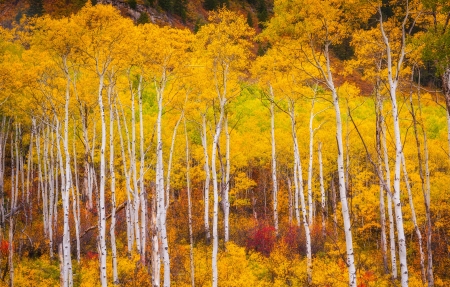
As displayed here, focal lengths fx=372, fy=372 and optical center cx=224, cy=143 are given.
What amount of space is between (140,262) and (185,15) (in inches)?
2286

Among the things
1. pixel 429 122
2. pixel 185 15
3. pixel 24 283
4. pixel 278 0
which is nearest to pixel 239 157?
pixel 24 283

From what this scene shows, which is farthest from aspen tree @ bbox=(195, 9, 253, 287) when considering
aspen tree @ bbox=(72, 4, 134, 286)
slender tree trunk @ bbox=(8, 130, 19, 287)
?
slender tree trunk @ bbox=(8, 130, 19, 287)

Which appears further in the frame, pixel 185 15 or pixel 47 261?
pixel 185 15

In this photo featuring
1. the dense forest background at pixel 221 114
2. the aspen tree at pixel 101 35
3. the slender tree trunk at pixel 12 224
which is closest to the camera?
the dense forest background at pixel 221 114

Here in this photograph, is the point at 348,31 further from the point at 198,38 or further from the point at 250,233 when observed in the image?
the point at 250,233

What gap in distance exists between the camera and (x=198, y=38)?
13.7 m

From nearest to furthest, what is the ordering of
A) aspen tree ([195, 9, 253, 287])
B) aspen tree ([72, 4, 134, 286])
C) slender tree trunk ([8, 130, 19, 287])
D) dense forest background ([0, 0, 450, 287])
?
dense forest background ([0, 0, 450, 287])
slender tree trunk ([8, 130, 19, 287])
aspen tree ([72, 4, 134, 286])
aspen tree ([195, 9, 253, 287])

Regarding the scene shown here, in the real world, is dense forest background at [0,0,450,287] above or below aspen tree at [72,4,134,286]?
below

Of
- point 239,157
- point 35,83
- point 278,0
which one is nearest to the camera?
point 278,0

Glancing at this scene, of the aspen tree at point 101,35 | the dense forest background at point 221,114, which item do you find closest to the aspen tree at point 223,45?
the dense forest background at point 221,114

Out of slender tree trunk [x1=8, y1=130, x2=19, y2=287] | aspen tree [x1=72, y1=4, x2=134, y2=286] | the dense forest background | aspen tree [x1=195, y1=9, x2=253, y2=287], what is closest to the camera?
the dense forest background

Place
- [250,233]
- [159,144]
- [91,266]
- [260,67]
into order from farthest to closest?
[250,233] < [260,67] < [91,266] < [159,144]

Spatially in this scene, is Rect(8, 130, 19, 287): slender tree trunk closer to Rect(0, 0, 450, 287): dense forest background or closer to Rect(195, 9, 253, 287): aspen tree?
Rect(0, 0, 450, 287): dense forest background

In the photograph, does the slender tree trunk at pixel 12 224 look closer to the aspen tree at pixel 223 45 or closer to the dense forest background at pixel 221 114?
the dense forest background at pixel 221 114
